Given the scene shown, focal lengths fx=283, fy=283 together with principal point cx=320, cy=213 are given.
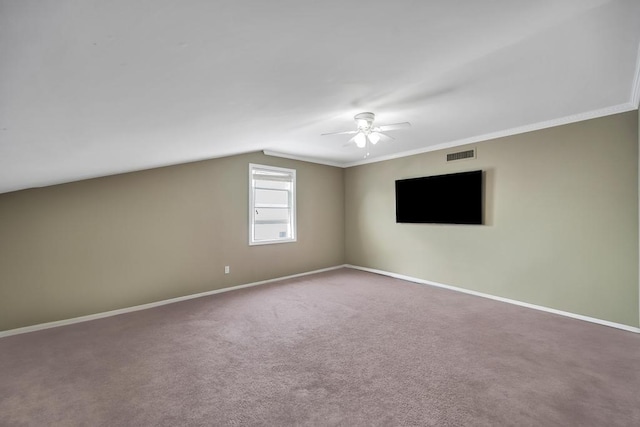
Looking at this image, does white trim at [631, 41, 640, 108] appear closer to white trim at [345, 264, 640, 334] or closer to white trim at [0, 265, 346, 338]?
white trim at [345, 264, 640, 334]

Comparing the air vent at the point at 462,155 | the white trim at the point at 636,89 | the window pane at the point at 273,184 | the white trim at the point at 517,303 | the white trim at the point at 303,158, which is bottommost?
the white trim at the point at 517,303

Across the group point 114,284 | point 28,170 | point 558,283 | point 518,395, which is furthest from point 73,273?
point 558,283

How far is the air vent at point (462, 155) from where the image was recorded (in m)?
4.48

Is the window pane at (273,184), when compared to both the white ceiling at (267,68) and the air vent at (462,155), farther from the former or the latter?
the air vent at (462,155)

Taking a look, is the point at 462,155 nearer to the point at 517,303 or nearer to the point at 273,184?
the point at 517,303

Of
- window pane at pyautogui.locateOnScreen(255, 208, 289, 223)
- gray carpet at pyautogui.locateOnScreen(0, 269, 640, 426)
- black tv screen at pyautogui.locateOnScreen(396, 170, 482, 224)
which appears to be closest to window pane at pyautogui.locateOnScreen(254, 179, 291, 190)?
Answer: window pane at pyautogui.locateOnScreen(255, 208, 289, 223)

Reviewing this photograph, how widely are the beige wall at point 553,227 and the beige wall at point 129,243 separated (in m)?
3.09

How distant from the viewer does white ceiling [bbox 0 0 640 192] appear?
1024 millimetres

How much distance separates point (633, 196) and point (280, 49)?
4093mm

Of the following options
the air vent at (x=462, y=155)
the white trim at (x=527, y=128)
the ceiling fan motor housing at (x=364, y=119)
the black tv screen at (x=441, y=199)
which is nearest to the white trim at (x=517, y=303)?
the black tv screen at (x=441, y=199)

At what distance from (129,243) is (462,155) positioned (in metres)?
5.20

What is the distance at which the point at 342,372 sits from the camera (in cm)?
237

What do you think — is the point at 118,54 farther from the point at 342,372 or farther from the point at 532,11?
Result: the point at 342,372

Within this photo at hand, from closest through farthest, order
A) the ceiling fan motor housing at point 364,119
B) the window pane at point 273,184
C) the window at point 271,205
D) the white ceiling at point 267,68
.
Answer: the white ceiling at point 267,68 → the ceiling fan motor housing at point 364,119 → the window at point 271,205 → the window pane at point 273,184
